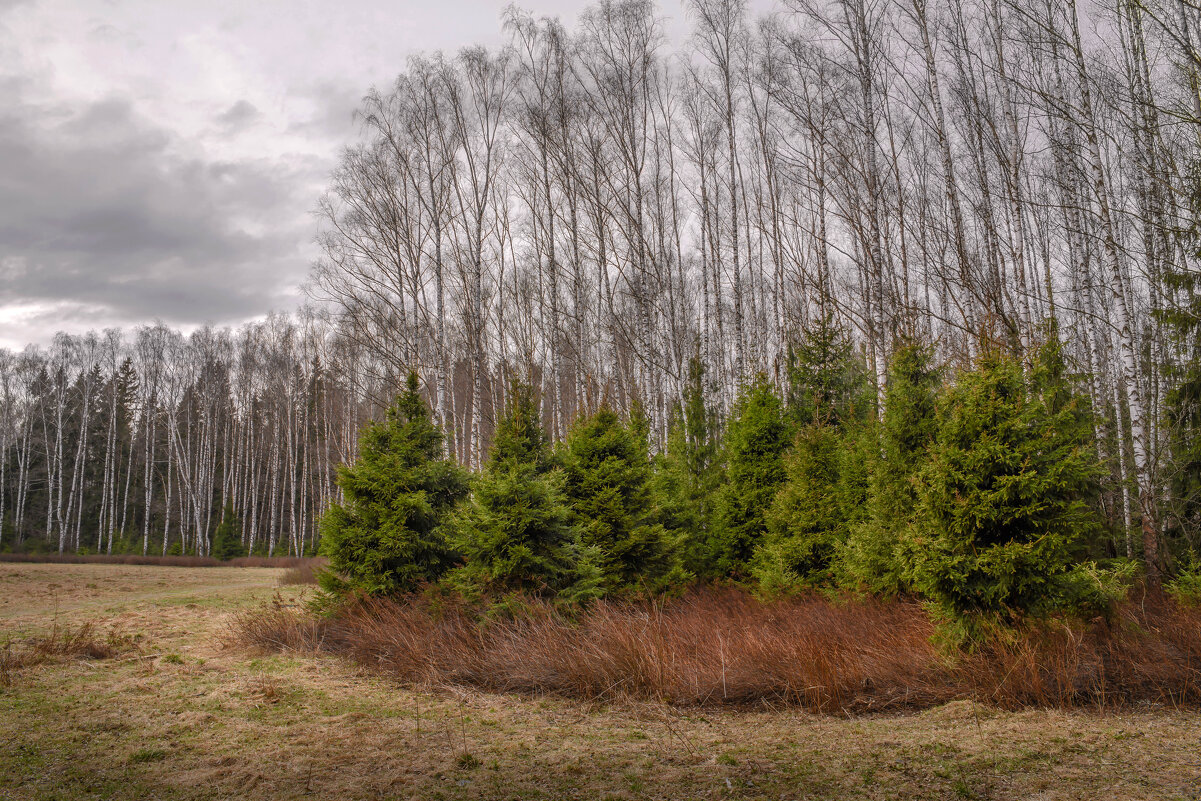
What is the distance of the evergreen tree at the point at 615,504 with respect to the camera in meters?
8.72

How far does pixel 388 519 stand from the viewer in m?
8.62

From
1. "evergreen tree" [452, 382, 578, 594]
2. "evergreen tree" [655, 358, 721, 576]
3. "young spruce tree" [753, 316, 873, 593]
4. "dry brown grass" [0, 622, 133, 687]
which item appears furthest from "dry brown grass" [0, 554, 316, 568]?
"young spruce tree" [753, 316, 873, 593]

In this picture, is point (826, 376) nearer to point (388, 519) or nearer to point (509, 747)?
point (388, 519)

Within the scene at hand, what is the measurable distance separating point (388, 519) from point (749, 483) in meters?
5.95

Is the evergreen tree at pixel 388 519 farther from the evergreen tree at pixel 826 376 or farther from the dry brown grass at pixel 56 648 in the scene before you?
the evergreen tree at pixel 826 376

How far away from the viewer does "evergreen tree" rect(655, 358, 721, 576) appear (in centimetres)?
1105

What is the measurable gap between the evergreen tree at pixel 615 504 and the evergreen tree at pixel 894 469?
260cm

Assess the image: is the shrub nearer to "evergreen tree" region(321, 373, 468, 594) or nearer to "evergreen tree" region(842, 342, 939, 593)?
"evergreen tree" region(842, 342, 939, 593)

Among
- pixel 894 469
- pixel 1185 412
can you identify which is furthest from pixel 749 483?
pixel 1185 412

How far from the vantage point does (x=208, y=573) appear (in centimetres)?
2241

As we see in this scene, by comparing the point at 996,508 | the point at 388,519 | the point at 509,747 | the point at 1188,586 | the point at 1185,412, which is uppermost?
the point at 1185,412

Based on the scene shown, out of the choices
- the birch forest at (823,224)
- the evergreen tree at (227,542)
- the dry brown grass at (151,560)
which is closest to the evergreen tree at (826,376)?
the birch forest at (823,224)

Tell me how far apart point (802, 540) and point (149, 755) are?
752cm

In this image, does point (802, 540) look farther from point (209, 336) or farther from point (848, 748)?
point (209, 336)
